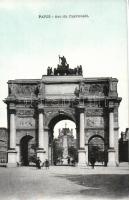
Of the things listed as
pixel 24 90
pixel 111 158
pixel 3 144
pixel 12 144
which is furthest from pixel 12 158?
pixel 3 144

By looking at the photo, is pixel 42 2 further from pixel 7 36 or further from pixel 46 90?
pixel 46 90

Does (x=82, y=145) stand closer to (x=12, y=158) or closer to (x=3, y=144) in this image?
(x=12, y=158)

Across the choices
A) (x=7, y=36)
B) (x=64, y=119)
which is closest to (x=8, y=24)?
(x=7, y=36)

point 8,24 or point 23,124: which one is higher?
point 8,24

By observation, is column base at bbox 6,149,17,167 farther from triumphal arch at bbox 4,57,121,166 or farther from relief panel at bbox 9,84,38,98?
relief panel at bbox 9,84,38,98

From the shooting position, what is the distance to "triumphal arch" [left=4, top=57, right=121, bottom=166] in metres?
30.5

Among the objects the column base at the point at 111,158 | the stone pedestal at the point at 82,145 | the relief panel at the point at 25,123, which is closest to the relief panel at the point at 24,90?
the relief panel at the point at 25,123

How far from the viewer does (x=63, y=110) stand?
31047 mm

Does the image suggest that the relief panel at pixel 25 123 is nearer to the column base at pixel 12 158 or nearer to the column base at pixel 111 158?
the column base at pixel 12 158

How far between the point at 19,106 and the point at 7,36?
13064mm

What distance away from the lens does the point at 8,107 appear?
1222 inches

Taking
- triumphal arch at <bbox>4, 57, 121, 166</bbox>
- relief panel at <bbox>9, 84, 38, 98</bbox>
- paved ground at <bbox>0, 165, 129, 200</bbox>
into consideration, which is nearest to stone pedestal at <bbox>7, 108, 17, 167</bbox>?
triumphal arch at <bbox>4, 57, 121, 166</bbox>

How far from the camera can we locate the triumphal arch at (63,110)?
30484 mm

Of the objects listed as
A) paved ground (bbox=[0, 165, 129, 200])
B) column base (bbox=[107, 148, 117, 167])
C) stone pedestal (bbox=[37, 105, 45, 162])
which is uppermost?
stone pedestal (bbox=[37, 105, 45, 162])
